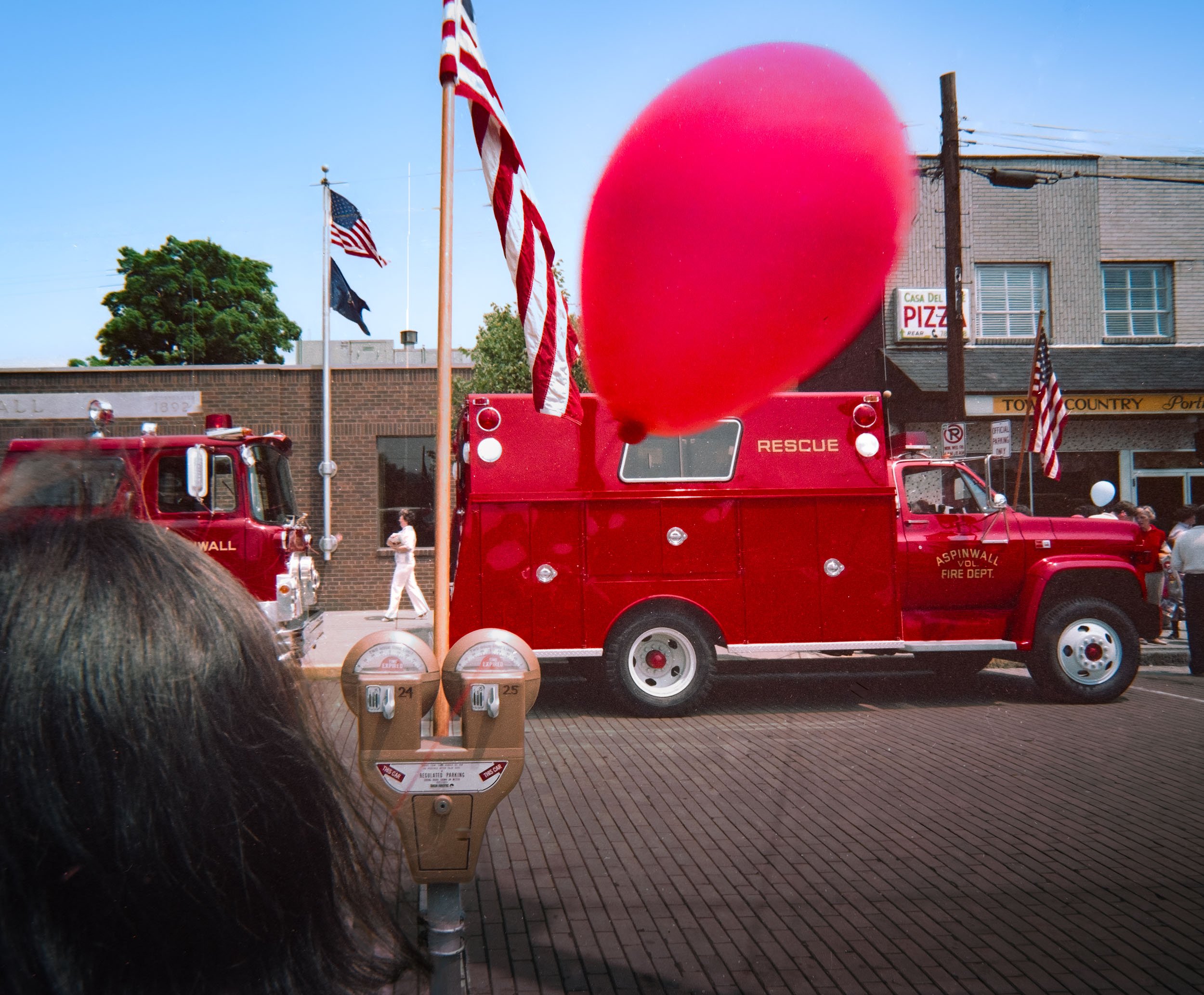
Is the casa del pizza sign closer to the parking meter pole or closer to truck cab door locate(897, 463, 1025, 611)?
truck cab door locate(897, 463, 1025, 611)

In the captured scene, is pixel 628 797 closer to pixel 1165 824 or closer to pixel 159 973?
pixel 1165 824

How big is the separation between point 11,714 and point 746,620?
8260 mm

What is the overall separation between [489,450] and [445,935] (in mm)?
6246

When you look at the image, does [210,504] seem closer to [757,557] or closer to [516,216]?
[757,557]

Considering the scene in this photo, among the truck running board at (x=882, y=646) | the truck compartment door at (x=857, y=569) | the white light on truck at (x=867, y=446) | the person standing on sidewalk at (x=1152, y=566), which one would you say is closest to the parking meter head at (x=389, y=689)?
the truck running board at (x=882, y=646)

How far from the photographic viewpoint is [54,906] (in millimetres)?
848

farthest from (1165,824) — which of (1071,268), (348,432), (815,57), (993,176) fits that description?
(348,432)

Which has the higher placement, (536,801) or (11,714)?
(11,714)

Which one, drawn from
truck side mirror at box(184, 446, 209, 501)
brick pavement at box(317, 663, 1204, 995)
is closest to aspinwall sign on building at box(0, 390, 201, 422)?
truck side mirror at box(184, 446, 209, 501)

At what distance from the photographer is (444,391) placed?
4.09m

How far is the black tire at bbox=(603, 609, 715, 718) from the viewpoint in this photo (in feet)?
28.7

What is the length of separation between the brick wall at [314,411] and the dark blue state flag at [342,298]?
4.04ft

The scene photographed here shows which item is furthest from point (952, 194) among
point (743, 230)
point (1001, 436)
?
point (1001, 436)

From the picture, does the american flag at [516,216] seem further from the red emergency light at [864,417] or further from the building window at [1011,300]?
the building window at [1011,300]
